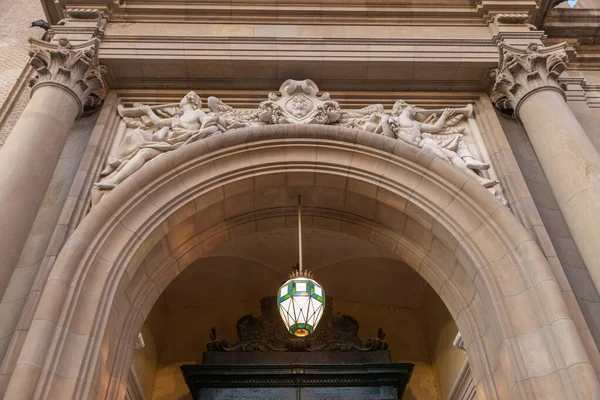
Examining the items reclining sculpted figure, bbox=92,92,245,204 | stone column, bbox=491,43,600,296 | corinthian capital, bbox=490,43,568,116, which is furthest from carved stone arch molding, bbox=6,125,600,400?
corinthian capital, bbox=490,43,568,116

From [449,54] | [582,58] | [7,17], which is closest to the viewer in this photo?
[449,54]

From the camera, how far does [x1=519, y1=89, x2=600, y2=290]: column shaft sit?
6129 millimetres

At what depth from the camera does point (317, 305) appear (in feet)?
22.1

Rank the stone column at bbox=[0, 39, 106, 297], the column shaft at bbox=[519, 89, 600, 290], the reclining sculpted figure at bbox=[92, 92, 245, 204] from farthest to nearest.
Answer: the reclining sculpted figure at bbox=[92, 92, 245, 204], the column shaft at bbox=[519, 89, 600, 290], the stone column at bbox=[0, 39, 106, 297]

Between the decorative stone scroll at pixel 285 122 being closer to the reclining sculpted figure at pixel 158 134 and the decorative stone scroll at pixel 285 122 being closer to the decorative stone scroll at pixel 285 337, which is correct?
the reclining sculpted figure at pixel 158 134

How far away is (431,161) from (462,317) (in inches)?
73.4

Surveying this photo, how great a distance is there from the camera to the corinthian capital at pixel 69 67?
24.3 ft

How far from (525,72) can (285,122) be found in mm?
3215

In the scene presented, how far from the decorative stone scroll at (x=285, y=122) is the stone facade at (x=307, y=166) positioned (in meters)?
0.03

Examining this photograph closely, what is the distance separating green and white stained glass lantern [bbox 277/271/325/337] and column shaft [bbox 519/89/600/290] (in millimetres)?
2878

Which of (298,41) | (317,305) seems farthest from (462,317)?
(298,41)

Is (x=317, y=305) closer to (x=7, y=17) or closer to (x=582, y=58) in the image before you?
(x=582, y=58)

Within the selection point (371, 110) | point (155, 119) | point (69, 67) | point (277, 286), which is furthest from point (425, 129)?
point (277, 286)

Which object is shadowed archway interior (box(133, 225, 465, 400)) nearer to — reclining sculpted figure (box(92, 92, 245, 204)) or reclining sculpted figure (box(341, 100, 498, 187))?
reclining sculpted figure (box(341, 100, 498, 187))
